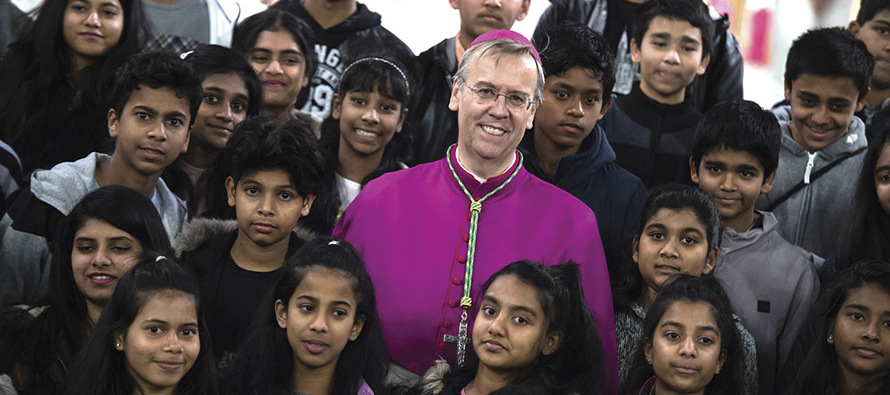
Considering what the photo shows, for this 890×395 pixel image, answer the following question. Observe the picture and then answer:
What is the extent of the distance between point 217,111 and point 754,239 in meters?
2.25

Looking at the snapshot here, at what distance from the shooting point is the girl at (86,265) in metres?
4.02

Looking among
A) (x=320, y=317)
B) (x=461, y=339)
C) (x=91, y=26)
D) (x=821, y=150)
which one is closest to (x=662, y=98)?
(x=821, y=150)

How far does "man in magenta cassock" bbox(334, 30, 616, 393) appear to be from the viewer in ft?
13.3

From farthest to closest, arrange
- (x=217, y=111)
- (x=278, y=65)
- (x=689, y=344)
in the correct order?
(x=278, y=65) → (x=217, y=111) → (x=689, y=344)

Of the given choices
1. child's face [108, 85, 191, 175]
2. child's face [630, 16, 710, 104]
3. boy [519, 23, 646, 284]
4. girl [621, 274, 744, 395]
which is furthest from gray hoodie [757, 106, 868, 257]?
child's face [108, 85, 191, 175]

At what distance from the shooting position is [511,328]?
3.83 meters

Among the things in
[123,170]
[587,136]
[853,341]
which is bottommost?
[853,341]

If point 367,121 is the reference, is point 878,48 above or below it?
above

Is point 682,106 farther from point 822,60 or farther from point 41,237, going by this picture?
point 41,237

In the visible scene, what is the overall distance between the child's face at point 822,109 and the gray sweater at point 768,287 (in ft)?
2.28

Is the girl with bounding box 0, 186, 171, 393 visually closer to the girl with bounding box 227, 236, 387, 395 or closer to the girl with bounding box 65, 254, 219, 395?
the girl with bounding box 65, 254, 219, 395

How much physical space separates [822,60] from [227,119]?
2539 millimetres

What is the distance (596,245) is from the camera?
4148mm

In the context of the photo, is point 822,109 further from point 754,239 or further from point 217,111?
point 217,111
